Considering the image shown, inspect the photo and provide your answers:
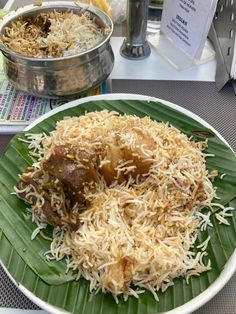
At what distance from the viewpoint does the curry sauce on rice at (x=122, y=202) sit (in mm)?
1063

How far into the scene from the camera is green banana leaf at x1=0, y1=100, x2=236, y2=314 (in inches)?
39.6

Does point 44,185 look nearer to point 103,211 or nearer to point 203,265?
point 103,211

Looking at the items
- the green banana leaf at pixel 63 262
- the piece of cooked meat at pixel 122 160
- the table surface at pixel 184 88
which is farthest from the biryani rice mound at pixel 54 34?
the piece of cooked meat at pixel 122 160

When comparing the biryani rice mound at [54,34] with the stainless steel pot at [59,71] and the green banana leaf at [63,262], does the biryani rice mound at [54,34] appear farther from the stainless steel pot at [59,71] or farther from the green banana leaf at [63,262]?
the green banana leaf at [63,262]

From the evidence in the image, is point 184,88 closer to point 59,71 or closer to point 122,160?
point 59,71

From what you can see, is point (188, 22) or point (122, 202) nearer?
point (122, 202)

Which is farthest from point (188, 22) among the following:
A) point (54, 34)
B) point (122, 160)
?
point (122, 160)

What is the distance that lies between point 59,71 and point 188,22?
2.49ft

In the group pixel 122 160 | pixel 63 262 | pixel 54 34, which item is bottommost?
pixel 63 262

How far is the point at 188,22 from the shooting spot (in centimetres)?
188

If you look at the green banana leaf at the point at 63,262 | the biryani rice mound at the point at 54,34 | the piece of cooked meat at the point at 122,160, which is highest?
the biryani rice mound at the point at 54,34

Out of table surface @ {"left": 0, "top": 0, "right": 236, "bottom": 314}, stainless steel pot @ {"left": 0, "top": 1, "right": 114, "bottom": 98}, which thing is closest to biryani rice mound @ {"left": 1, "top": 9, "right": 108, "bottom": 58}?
stainless steel pot @ {"left": 0, "top": 1, "right": 114, "bottom": 98}

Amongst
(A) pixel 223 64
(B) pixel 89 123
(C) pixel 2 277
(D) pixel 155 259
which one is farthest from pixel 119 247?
(A) pixel 223 64

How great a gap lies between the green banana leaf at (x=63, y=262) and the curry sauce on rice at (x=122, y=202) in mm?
28
